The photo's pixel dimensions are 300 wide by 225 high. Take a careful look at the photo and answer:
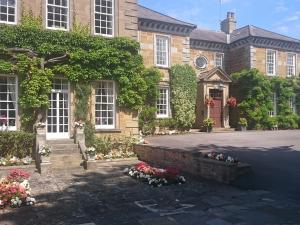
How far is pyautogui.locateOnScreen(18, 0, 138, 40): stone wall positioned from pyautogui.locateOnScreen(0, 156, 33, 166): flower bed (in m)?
6.07

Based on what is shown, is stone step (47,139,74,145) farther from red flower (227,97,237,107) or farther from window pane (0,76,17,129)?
red flower (227,97,237,107)

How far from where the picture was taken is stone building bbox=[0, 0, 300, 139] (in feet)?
51.2

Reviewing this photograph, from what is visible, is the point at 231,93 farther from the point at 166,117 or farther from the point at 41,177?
the point at 41,177

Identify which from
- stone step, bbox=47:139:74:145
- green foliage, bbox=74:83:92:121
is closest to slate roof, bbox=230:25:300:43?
green foliage, bbox=74:83:92:121

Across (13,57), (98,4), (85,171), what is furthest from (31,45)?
(85,171)

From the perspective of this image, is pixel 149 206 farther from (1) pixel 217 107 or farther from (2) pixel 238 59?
(2) pixel 238 59

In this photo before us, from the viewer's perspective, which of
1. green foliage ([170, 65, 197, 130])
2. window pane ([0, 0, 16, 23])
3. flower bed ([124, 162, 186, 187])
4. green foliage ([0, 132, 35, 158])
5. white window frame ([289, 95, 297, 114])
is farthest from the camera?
white window frame ([289, 95, 297, 114])

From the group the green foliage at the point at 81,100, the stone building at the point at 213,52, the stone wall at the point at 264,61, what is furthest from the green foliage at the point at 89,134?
the stone wall at the point at 264,61

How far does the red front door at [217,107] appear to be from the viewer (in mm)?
25583

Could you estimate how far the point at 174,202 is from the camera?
26.5ft

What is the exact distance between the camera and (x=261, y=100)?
26.5 m

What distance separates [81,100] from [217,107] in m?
12.8

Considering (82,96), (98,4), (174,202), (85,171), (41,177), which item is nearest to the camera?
(174,202)

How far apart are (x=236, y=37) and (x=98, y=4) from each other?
638 inches
